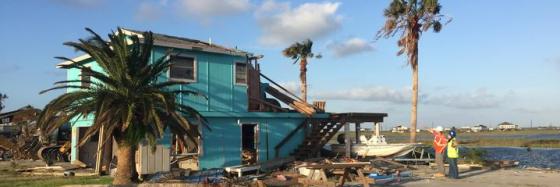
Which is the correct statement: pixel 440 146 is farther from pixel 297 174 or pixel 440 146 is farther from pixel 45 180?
pixel 45 180

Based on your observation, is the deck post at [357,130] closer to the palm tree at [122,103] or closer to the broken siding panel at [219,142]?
the broken siding panel at [219,142]

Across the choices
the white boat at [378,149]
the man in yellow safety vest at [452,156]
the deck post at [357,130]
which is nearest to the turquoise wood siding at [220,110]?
the white boat at [378,149]

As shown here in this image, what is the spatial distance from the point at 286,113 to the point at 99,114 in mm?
11576

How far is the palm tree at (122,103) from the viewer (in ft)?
50.8

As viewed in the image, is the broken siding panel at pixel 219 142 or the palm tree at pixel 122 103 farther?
the broken siding panel at pixel 219 142

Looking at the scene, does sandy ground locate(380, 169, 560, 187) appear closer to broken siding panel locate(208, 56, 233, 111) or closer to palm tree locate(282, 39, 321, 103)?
broken siding panel locate(208, 56, 233, 111)

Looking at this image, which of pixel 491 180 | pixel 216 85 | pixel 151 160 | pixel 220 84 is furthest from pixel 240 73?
pixel 491 180

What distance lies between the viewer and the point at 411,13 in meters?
37.5

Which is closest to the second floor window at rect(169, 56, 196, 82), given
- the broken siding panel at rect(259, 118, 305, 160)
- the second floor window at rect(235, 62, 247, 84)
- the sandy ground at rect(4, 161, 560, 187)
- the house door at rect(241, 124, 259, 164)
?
the second floor window at rect(235, 62, 247, 84)

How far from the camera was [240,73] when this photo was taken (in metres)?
24.1

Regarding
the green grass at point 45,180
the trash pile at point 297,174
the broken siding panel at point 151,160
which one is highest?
the broken siding panel at point 151,160

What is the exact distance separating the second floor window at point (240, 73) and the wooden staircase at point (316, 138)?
13.4 ft

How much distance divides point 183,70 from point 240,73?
8.55 feet

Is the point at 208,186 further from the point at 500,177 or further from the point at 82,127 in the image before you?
the point at 82,127
